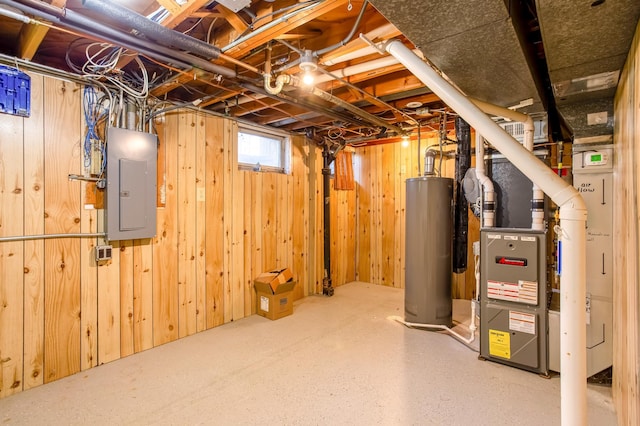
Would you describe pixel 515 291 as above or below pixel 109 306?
above

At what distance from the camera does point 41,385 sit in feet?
7.16

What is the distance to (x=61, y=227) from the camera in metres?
2.28

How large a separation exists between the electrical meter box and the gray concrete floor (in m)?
0.14

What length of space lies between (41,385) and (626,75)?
395 cm

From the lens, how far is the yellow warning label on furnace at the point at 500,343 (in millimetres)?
2455

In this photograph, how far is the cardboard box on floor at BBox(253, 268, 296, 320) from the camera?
346 cm

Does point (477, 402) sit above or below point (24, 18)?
below

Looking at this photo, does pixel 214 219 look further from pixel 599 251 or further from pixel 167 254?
pixel 599 251

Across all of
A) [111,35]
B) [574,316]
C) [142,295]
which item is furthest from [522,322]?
[111,35]

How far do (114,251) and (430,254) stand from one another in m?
2.93

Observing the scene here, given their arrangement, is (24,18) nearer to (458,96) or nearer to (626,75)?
(458,96)

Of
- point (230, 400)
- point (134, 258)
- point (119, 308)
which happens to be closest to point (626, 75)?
point (230, 400)

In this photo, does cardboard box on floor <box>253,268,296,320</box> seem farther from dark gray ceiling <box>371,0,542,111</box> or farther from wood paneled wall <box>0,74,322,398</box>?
dark gray ceiling <box>371,0,542,111</box>

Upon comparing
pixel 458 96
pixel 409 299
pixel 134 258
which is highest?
pixel 458 96
